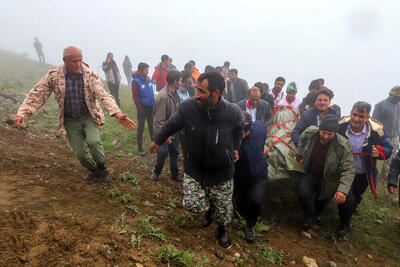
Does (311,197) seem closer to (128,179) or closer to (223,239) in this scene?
(223,239)

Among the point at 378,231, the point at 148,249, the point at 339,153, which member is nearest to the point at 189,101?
the point at 148,249

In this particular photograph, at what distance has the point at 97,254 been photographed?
233cm

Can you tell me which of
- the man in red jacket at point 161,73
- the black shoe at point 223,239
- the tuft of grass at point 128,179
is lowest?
the black shoe at point 223,239

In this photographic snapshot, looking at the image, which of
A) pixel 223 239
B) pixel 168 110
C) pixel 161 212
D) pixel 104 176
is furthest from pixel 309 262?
pixel 104 176

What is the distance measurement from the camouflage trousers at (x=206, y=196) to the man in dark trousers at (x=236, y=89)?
5184 mm

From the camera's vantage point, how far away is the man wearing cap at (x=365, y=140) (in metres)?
3.79

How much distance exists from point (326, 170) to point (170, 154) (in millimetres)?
3237

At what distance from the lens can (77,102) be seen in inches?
149

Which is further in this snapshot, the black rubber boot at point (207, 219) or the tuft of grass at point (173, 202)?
the tuft of grass at point (173, 202)

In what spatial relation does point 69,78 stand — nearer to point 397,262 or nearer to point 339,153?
point 339,153

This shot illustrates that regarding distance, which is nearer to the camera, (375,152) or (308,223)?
(375,152)

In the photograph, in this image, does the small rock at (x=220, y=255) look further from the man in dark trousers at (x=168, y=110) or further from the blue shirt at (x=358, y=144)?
the blue shirt at (x=358, y=144)

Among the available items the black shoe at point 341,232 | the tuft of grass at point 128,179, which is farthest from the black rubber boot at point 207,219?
the black shoe at point 341,232

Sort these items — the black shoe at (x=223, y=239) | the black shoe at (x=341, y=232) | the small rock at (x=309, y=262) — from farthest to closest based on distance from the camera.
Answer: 1. the black shoe at (x=341, y=232)
2. the small rock at (x=309, y=262)
3. the black shoe at (x=223, y=239)
